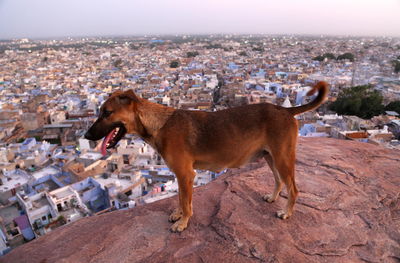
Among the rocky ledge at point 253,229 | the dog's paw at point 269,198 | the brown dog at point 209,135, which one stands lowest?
the rocky ledge at point 253,229

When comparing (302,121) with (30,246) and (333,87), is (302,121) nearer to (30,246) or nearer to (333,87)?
(333,87)

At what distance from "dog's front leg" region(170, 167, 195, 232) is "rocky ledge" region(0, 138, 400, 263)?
0.07 metres

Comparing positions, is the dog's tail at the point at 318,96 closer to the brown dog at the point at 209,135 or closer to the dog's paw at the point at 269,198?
the brown dog at the point at 209,135

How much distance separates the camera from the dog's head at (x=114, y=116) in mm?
2217

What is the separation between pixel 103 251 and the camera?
2297 mm

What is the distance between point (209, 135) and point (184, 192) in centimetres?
49

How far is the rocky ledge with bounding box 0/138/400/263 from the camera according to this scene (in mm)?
2150

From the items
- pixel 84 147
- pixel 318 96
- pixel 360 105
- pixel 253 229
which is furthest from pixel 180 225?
pixel 360 105

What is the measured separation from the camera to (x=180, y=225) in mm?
2426

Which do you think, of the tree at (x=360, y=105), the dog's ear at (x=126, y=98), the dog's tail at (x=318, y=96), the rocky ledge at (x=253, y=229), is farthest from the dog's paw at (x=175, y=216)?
the tree at (x=360, y=105)

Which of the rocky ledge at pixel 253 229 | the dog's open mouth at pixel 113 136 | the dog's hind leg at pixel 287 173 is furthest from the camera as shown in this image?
the dog's hind leg at pixel 287 173

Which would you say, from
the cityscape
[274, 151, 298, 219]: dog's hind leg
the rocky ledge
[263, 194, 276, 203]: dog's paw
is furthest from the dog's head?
the cityscape

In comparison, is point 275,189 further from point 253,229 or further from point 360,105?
point 360,105

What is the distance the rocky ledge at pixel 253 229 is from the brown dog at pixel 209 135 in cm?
21
